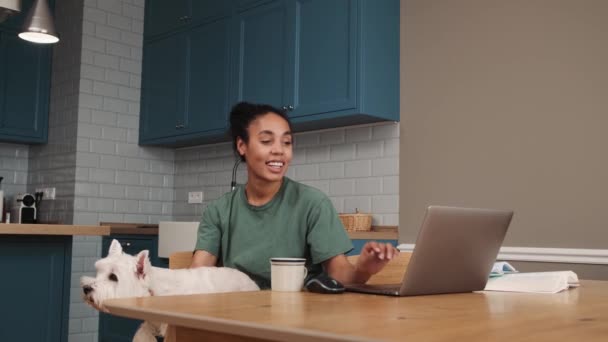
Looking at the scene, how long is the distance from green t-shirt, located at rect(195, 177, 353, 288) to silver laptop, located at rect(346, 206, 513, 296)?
1.64 ft

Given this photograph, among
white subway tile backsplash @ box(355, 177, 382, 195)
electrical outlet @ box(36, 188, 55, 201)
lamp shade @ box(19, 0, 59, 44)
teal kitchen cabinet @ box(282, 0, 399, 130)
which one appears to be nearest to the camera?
lamp shade @ box(19, 0, 59, 44)

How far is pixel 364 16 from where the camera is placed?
11.7 ft

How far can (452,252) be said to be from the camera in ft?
4.68

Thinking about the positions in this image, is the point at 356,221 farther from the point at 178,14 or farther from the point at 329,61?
the point at 178,14

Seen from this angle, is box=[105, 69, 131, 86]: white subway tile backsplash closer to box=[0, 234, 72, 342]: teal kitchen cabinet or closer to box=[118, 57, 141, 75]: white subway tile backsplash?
box=[118, 57, 141, 75]: white subway tile backsplash

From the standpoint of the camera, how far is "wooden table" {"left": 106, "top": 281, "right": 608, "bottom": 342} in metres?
0.82

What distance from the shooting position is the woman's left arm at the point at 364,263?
1.52m

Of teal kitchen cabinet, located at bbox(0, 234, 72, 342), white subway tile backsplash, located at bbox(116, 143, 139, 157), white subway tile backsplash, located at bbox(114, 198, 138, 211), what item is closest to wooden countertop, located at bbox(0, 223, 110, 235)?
teal kitchen cabinet, located at bbox(0, 234, 72, 342)

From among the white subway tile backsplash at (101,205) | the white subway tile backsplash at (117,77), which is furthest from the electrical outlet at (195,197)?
the white subway tile backsplash at (117,77)

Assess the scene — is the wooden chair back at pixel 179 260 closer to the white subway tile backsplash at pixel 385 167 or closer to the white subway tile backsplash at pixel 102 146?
the white subway tile backsplash at pixel 385 167

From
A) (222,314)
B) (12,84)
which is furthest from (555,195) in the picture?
(12,84)

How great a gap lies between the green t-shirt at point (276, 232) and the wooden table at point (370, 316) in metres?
0.57

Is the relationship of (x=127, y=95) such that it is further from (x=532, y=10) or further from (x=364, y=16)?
(x=532, y=10)

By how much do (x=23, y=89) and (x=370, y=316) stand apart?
4.72 meters
